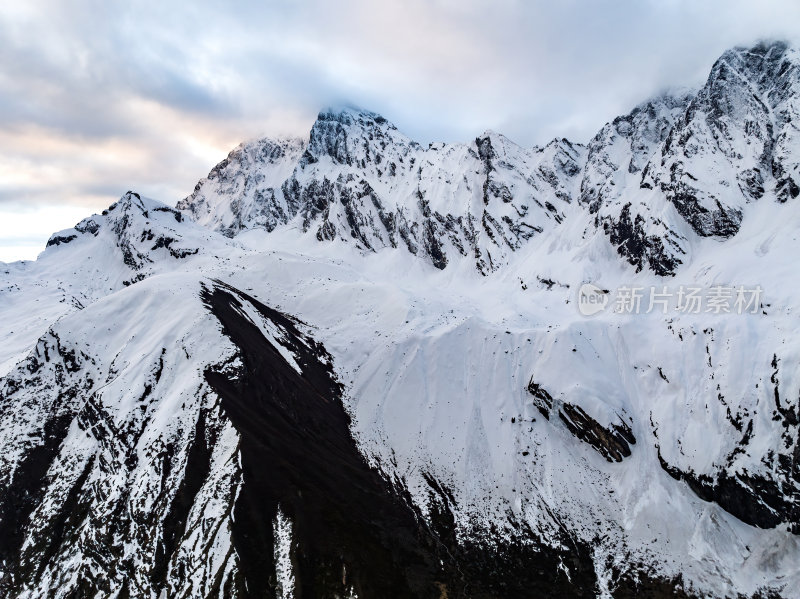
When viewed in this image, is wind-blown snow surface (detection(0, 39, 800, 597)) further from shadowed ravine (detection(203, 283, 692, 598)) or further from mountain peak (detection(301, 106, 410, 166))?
mountain peak (detection(301, 106, 410, 166))

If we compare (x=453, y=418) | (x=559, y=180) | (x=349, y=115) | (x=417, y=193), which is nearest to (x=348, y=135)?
(x=349, y=115)

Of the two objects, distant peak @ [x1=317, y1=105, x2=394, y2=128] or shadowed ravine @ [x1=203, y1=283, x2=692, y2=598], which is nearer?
shadowed ravine @ [x1=203, y1=283, x2=692, y2=598]

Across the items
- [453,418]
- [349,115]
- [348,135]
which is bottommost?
[453,418]

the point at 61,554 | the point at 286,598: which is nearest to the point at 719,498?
the point at 286,598

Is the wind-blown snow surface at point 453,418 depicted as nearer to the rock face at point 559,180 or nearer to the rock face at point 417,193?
the rock face at point 559,180

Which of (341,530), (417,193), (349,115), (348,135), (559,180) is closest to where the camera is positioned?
(341,530)

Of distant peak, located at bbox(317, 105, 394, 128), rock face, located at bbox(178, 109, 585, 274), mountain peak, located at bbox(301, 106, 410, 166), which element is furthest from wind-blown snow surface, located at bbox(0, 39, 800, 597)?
distant peak, located at bbox(317, 105, 394, 128)

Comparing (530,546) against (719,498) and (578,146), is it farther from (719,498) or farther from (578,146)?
(578,146)

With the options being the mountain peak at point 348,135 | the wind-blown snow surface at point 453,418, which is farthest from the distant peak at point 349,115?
the wind-blown snow surface at point 453,418

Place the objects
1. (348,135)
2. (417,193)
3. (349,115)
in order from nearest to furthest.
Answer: (417,193), (348,135), (349,115)

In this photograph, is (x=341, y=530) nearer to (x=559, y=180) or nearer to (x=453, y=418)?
(x=453, y=418)
